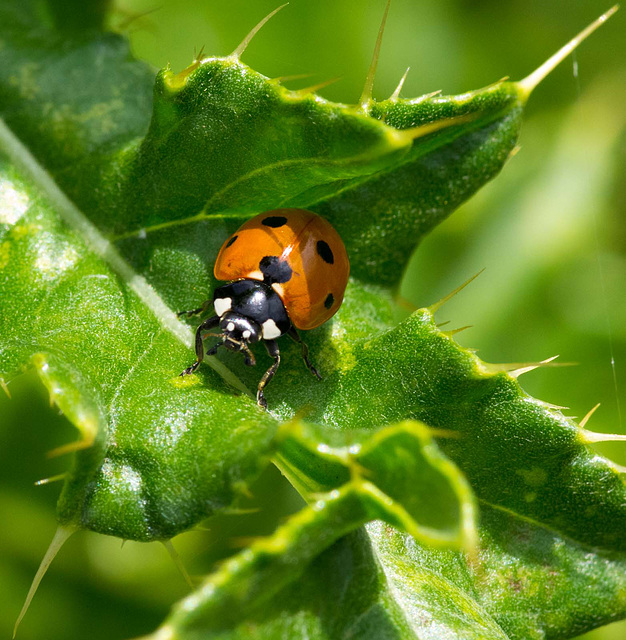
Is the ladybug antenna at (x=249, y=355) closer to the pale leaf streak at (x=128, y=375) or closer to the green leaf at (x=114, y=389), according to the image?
the green leaf at (x=114, y=389)

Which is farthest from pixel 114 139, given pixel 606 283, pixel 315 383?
pixel 606 283

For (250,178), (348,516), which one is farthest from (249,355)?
(348,516)

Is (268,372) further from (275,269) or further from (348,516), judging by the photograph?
(348,516)

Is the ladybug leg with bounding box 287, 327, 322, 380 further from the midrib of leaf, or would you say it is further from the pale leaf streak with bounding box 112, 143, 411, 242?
the pale leaf streak with bounding box 112, 143, 411, 242

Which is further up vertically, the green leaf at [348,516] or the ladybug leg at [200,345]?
the green leaf at [348,516]

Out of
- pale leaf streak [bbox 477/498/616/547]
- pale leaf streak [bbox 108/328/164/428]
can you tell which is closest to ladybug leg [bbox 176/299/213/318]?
pale leaf streak [bbox 108/328/164/428]

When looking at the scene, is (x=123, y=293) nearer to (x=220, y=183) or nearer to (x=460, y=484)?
(x=220, y=183)

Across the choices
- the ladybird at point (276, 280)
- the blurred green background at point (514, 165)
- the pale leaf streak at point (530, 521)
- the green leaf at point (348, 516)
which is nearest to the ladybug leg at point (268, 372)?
the ladybird at point (276, 280)
